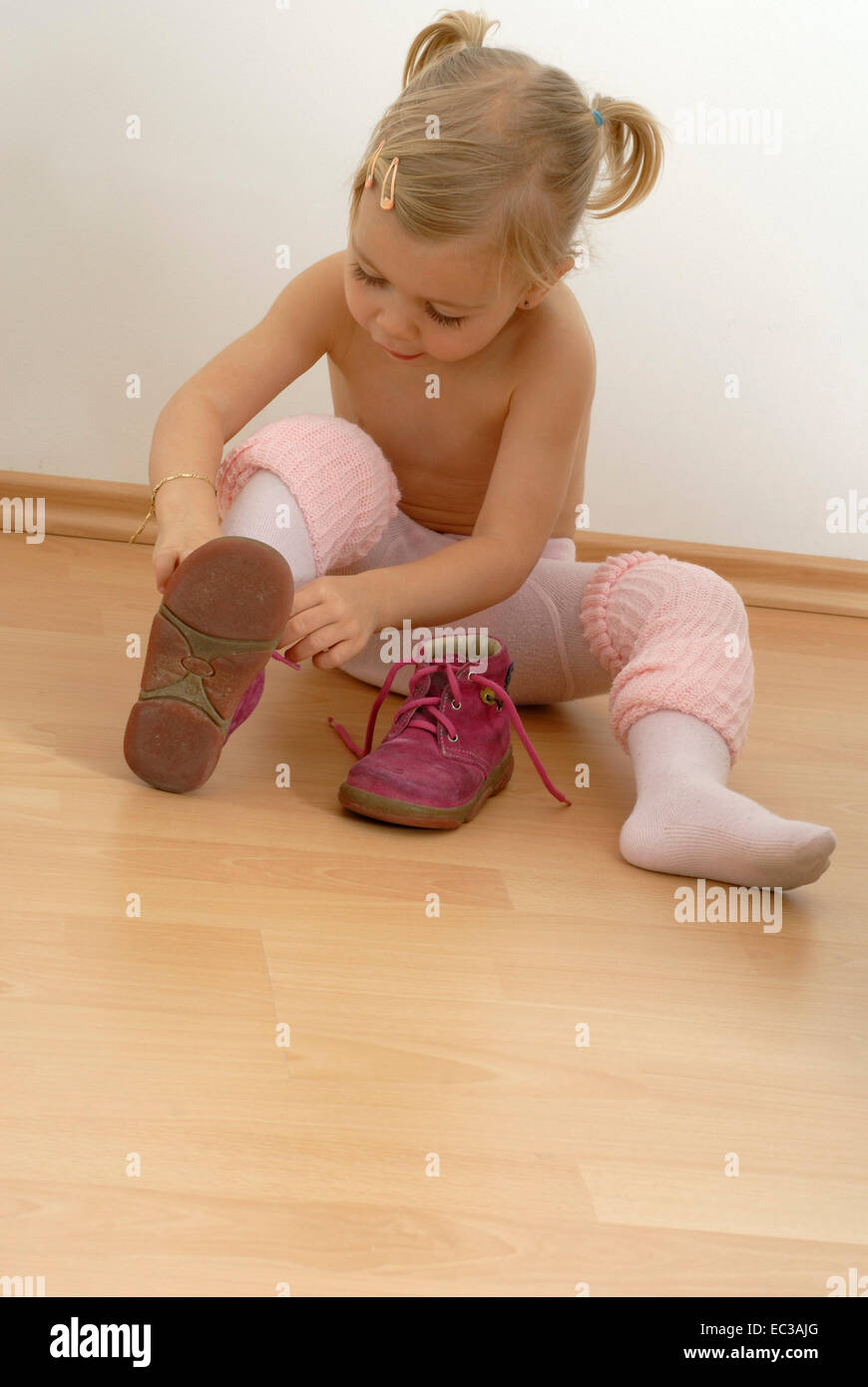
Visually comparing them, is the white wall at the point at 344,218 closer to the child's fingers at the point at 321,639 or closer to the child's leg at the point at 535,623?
the child's leg at the point at 535,623

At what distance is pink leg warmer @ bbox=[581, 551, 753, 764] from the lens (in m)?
1.02

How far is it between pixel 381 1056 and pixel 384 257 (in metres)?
0.52

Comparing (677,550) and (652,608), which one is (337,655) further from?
(677,550)

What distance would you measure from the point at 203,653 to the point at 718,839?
345 mm

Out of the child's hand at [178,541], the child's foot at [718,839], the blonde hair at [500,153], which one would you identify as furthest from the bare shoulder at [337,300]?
the child's foot at [718,839]

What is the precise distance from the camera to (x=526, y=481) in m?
1.08

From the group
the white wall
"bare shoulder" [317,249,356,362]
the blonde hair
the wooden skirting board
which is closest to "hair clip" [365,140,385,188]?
the blonde hair

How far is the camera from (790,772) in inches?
46.7

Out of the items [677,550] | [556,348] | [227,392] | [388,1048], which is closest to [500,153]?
[556,348]

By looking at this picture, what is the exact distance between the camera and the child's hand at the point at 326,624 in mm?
953

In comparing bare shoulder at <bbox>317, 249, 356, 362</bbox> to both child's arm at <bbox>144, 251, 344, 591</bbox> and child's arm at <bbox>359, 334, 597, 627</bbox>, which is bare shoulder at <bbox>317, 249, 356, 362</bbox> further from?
child's arm at <bbox>359, 334, 597, 627</bbox>

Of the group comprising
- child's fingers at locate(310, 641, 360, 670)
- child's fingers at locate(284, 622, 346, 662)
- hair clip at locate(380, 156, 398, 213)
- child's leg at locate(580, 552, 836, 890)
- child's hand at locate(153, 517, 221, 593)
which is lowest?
child's leg at locate(580, 552, 836, 890)

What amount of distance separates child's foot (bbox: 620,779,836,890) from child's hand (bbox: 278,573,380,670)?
0.22 m

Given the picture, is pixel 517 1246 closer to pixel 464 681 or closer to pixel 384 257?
pixel 464 681
